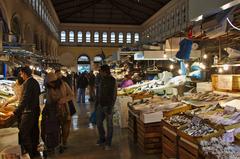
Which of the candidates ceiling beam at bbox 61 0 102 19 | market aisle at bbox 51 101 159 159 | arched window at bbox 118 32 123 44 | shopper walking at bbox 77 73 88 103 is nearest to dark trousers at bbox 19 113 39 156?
market aisle at bbox 51 101 159 159

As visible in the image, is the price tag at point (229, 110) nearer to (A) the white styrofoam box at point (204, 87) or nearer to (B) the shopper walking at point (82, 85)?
(A) the white styrofoam box at point (204, 87)

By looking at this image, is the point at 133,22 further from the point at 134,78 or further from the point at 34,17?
the point at 134,78

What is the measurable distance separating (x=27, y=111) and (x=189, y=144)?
10.3ft

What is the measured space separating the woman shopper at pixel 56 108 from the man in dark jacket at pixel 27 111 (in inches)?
10.3

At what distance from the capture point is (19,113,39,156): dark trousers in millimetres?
5758

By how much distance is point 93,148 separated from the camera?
664cm

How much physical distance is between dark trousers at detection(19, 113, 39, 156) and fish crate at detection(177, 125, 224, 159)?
2.88 metres

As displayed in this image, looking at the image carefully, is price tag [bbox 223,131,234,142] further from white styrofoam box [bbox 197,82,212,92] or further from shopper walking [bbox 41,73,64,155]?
shopper walking [bbox 41,73,64,155]

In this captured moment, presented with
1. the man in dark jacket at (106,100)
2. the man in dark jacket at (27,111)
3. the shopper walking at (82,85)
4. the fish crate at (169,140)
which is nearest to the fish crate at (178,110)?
the fish crate at (169,140)

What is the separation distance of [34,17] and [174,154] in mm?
15109

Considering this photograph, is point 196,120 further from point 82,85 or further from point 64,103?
point 82,85

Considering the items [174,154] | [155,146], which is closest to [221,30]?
[174,154]

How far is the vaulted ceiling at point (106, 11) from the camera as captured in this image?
2997cm

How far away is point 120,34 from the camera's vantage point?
131ft
